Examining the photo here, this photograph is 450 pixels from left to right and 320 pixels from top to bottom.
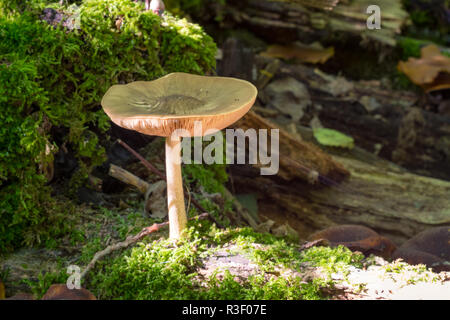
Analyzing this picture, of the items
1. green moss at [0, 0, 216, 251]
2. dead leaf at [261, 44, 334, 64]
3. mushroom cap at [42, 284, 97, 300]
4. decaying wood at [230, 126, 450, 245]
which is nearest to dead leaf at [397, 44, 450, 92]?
dead leaf at [261, 44, 334, 64]

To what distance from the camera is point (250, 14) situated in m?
6.48

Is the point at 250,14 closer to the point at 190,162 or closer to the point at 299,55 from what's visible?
the point at 299,55

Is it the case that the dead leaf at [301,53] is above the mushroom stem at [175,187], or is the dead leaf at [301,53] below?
above

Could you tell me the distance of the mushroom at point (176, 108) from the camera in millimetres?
2062

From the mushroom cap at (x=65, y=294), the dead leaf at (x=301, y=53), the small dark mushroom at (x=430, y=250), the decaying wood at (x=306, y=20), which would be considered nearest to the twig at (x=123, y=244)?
the mushroom cap at (x=65, y=294)

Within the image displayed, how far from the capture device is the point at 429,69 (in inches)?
228

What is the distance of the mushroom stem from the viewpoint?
2.35m

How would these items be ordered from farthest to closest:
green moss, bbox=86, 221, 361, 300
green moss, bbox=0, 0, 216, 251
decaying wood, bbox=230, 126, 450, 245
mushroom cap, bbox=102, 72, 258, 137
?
decaying wood, bbox=230, 126, 450, 245 → green moss, bbox=0, 0, 216, 251 → green moss, bbox=86, 221, 361, 300 → mushroom cap, bbox=102, 72, 258, 137

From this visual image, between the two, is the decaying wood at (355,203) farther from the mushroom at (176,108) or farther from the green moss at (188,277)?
the mushroom at (176,108)

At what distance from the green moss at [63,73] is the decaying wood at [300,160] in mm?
1177

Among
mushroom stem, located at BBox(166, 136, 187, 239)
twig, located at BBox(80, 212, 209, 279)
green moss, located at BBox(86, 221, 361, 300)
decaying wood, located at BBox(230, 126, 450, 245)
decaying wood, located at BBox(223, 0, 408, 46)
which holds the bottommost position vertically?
decaying wood, located at BBox(230, 126, 450, 245)

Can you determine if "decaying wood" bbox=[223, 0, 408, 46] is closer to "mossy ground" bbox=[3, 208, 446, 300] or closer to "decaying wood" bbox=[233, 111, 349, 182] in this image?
"decaying wood" bbox=[233, 111, 349, 182]

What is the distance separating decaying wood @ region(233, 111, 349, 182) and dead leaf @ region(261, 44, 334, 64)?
8.13 feet
